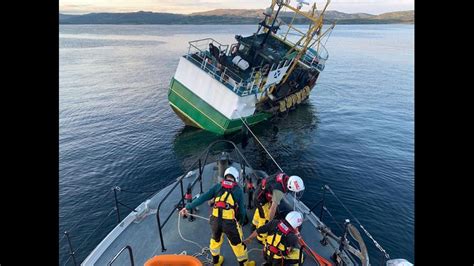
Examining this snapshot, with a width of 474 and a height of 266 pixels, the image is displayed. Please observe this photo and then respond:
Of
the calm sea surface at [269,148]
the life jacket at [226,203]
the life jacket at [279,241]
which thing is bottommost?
the calm sea surface at [269,148]

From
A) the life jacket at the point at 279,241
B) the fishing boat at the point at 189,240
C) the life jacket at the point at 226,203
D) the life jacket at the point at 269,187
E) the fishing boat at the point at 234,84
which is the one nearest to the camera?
the life jacket at the point at 279,241

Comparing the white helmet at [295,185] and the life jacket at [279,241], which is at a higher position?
the white helmet at [295,185]

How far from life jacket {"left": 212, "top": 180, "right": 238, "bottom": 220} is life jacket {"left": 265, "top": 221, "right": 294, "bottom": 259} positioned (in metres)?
0.89

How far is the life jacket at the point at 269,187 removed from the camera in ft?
22.0

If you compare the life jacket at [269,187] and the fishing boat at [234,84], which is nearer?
the life jacket at [269,187]

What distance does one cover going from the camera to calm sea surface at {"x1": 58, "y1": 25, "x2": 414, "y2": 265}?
1388 cm

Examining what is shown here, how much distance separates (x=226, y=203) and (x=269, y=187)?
1314mm

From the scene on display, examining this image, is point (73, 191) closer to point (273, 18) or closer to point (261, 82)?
point (261, 82)

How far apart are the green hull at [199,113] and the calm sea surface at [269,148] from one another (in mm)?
1278

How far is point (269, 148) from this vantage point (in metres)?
20.9

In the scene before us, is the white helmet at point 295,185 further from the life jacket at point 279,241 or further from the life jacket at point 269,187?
the life jacket at point 279,241

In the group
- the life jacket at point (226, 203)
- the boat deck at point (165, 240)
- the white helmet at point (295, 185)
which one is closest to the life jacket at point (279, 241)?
the life jacket at point (226, 203)

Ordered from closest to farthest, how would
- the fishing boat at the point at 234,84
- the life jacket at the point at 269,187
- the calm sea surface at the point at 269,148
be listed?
1. the life jacket at the point at 269,187
2. the calm sea surface at the point at 269,148
3. the fishing boat at the point at 234,84
